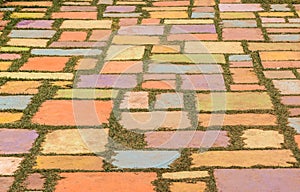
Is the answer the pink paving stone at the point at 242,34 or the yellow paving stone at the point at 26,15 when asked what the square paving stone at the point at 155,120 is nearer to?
the pink paving stone at the point at 242,34

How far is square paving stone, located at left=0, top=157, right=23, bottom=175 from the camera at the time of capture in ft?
10.9

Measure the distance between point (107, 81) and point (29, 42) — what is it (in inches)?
43.0

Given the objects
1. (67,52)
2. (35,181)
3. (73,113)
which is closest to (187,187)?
(35,181)

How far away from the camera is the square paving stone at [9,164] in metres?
3.31

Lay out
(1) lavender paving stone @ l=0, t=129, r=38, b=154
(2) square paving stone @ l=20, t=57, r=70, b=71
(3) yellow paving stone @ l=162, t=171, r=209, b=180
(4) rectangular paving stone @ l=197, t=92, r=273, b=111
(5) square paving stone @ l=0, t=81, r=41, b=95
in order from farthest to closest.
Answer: (2) square paving stone @ l=20, t=57, r=70, b=71, (5) square paving stone @ l=0, t=81, r=41, b=95, (4) rectangular paving stone @ l=197, t=92, r=273, b=111, (1) lavender paving stone @ l=0, t=129, r=38, b=154, (3) yellow paving stone @ l=162, t=171, r=209, b=180

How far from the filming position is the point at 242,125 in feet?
12.6

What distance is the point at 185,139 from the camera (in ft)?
12.0

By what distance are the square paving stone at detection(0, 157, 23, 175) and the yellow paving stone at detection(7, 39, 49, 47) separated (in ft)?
6.53

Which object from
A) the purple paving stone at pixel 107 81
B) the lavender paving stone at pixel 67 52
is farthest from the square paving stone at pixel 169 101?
the lavender paving stone at pixel 67 52

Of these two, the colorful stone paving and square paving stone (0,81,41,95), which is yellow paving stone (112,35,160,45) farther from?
square paving stone (0,81,41,95)

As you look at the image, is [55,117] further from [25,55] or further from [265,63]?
[265,63]

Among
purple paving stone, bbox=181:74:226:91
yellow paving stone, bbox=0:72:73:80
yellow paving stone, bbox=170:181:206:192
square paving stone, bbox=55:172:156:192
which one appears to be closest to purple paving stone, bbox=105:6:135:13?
yellow paving stone, bbox=0:72:73:80

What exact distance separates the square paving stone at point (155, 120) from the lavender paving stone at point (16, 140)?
0.50 m

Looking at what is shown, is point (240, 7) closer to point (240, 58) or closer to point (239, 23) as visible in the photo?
point (239, 23)
